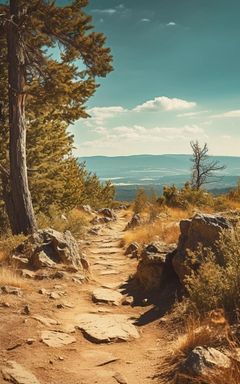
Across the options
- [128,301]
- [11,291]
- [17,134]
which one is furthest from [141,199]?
[11,291]

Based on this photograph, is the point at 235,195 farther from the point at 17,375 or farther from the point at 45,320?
the point at 17,375

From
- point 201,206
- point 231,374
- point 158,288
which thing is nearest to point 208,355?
point 231,374

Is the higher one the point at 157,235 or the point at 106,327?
the point at 157,235

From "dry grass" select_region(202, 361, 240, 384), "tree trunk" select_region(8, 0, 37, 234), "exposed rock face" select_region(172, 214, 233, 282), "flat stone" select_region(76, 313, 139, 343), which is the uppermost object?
"tree trunk" select_region(8, 0, 37, 234)

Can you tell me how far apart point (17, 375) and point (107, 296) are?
4.20 metres

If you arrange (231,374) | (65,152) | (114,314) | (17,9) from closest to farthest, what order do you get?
(231,374), (114,314), (17,9), (65,152)

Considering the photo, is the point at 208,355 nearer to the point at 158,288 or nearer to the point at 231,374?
the point at 231,374

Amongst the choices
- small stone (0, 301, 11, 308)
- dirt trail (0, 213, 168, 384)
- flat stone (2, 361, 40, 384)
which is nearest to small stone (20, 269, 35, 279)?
dirt trail (0, 213, 168, 384)

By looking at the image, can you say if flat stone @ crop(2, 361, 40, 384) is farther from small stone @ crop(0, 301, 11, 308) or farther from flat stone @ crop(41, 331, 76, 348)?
small stone @ crop(0, 301, 11, 308)

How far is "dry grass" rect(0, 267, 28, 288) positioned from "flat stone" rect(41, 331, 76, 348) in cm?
231

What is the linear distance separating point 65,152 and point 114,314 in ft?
38.2

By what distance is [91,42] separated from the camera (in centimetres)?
1342

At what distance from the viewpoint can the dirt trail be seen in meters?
4.98

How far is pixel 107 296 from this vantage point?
28.7 ft
